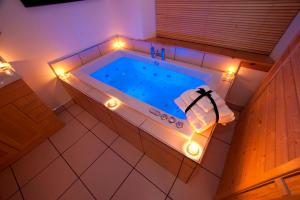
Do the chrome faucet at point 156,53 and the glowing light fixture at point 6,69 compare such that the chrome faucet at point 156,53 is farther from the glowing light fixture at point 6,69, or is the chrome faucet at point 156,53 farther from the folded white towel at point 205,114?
the glowing light fixture at point 6,69

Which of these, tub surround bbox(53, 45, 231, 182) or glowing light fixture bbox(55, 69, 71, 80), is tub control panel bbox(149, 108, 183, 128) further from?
glowing light fixture bbox(55, 69, 71, 80)

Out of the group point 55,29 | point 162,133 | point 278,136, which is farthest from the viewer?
point 55,29

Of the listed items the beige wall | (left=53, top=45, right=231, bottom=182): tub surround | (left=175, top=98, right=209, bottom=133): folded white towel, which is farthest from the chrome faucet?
the beige wall

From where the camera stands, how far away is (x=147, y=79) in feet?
6.30

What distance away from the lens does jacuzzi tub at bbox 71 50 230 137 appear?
4.14 feet

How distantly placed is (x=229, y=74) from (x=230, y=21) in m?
0.52

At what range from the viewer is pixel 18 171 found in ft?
4.36

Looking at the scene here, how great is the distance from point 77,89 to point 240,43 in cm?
182

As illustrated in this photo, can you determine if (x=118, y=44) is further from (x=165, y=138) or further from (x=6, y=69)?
(x=165, y=138)

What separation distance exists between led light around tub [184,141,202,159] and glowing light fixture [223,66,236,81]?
82 centimetres

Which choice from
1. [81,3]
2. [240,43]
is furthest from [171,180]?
[81,3]

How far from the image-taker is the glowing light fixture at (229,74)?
4.36ft

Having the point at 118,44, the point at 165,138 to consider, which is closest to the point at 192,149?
the point at 165,138

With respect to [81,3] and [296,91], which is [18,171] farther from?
[296,91]
